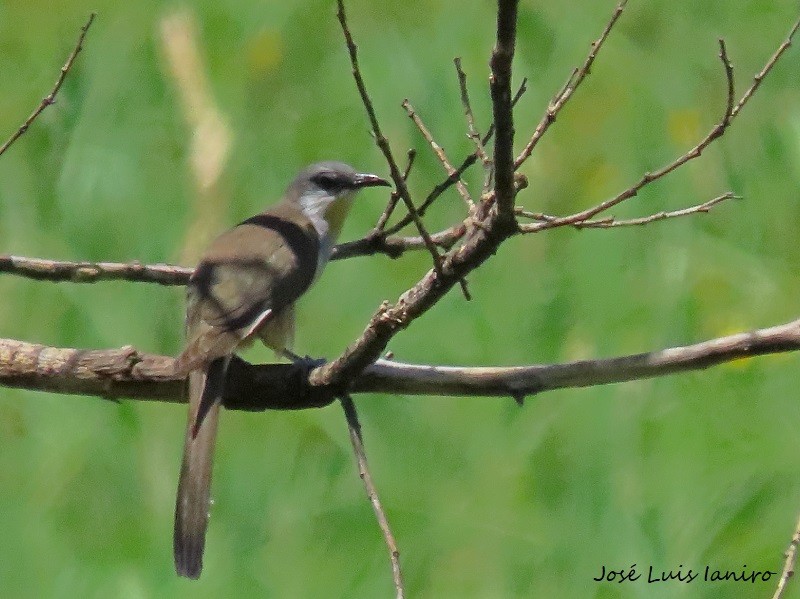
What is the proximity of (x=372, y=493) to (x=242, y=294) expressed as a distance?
50.1 inches

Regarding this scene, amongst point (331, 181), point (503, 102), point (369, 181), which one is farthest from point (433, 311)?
point (503, 102)

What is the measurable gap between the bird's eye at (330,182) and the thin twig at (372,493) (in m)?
1.90

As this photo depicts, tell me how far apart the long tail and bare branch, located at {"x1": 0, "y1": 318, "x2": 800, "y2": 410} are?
0.07 m

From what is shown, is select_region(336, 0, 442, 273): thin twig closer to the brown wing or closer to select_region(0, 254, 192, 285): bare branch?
the brown wing

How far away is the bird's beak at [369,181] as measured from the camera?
15.4ft

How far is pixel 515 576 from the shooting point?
4.57 metres

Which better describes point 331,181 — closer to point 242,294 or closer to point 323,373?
point 242,294

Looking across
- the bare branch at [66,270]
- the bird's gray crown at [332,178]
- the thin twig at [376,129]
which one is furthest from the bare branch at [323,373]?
the bird's gray crown at [332,178]

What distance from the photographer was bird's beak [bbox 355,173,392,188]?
469cm

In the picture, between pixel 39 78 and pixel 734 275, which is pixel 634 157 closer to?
pixel 734 275

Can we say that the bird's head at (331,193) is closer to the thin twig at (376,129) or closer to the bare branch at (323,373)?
the bare branch at (323,373)

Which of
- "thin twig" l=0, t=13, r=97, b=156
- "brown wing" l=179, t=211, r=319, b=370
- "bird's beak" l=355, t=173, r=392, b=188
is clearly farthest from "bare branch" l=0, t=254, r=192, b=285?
"bird's beak" l=355, t=173, r=392, b=188

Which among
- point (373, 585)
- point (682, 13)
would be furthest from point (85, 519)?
point (682, 13)

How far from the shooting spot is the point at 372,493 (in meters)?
2.89
